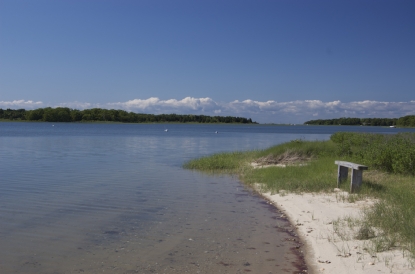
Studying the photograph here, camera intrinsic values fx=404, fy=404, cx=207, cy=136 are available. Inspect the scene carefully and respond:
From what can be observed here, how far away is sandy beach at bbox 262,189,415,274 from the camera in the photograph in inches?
273

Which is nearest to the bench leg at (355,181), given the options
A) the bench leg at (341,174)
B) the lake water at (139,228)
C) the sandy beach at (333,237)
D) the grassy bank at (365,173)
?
the grassy bank at (365,173)

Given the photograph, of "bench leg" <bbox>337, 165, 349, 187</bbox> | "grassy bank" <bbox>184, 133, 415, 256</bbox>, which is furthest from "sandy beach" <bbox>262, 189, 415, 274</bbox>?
"bench leg" <bbox>337, 165, 349, 187</bbox>

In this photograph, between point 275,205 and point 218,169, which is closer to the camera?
point 275,205

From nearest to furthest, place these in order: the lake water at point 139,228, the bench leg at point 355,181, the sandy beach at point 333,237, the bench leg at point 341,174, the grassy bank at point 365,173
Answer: the sandy beach at point 333,237 < the lake water at point 139,228 < the grassy bank at point 365,173 < the bench leg at point 355,181 < the bench leg at point 341,174

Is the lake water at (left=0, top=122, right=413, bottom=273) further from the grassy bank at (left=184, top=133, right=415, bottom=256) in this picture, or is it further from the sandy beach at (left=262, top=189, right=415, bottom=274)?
the grassy bank at (left=184, top=133, right=415, bottom=256)

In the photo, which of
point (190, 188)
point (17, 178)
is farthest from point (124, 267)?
point (17, 178)

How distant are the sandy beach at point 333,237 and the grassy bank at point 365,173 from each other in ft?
0.99

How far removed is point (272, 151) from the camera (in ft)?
79.3

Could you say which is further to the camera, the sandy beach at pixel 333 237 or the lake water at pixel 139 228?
the lake water at pixel 139 228

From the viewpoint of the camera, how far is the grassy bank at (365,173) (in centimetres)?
835

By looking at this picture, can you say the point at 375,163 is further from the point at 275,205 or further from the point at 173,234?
the point at 173,234

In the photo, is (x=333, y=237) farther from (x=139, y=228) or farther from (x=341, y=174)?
(x=341, y=174)

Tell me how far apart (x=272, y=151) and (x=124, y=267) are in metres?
17.4

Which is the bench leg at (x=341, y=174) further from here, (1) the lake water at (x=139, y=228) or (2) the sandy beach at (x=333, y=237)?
(1) the lake water at (x=139, y=228)
